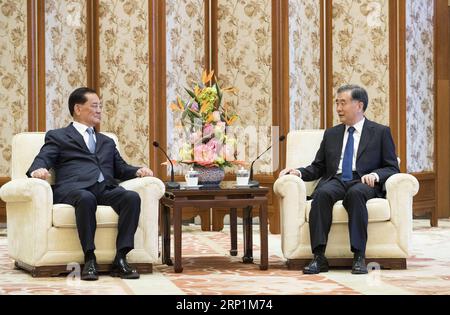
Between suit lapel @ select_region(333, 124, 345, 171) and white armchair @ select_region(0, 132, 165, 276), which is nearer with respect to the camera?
white armchair @ select_region(0, 132, 165, 276)

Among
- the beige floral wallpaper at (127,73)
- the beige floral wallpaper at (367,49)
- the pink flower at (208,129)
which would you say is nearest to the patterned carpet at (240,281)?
the pink flower at (208,129)

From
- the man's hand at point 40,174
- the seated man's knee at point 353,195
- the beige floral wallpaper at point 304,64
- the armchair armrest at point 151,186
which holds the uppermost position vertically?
the beige floral wallpaper at point 304,64

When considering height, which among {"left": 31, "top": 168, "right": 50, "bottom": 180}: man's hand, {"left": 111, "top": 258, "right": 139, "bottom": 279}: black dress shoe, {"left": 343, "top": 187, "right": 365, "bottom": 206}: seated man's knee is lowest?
{"left": 111, "top": 258, "right": 139, "bottom": 279}: black dress shoe

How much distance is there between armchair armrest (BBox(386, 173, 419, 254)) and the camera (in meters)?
5.60

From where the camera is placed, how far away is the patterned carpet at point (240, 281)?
4721 millimetres

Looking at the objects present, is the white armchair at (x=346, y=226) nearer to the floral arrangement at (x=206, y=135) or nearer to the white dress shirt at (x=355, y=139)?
the white dress shirt at (x=355, y=139)

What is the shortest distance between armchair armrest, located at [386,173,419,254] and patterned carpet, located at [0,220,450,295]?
0.25 meters

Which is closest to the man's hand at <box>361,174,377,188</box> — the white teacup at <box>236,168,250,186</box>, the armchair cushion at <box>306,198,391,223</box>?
the armchair cushion at <box>306,198,391,223</box>

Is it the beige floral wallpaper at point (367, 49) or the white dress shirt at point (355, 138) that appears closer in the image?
the white dress shirt at point (355, 138)

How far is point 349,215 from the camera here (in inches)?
216

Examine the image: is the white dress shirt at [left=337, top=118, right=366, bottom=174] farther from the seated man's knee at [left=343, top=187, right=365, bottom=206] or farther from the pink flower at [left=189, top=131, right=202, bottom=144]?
the pink flower at [left=189, top=131, right=202, bottom=144]

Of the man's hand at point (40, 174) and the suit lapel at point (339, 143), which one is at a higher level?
the suit lapel at point (339, 143)

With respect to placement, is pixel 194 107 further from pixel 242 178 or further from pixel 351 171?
pixel 351 171

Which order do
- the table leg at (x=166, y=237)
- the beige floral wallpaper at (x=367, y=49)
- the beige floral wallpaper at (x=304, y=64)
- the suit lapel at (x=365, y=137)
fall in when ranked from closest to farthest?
the suit lapel at (x=365, y=137), the table leg at (x=166, y=237), the beige floral wallpaper at (x=304, y=64), the beige floral wallpaper at (x=367, y=49)
